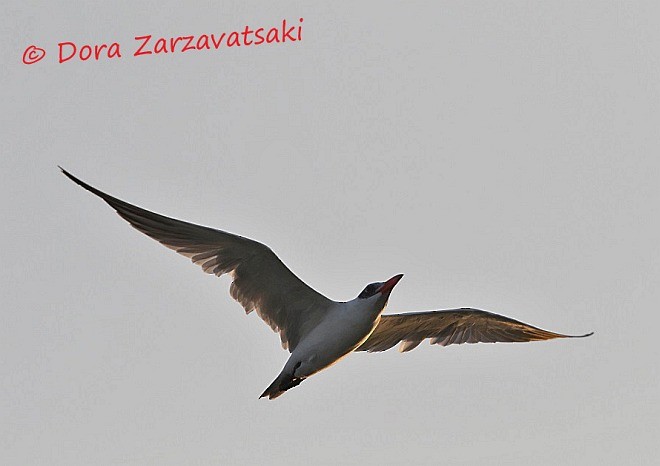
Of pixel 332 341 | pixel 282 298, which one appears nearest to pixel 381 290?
pixel 332 341

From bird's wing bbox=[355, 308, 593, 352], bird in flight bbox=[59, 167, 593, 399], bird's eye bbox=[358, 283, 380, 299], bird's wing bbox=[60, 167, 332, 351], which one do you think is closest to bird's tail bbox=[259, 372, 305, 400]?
bird in flight bbox=[59, 167, 593, 399]

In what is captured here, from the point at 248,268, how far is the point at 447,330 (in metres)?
3.26

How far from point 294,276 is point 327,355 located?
0.98 meters

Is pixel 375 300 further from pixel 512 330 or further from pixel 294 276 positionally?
pixel 512 330

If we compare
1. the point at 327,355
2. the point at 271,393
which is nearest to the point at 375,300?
the point at 327,355

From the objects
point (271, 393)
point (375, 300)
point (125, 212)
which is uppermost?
point (125, 212)

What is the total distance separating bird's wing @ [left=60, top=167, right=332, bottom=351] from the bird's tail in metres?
0.59

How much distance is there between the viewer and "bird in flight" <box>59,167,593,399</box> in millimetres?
12609

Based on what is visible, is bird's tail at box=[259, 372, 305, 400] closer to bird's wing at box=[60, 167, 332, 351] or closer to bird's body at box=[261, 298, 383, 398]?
bird's body at box=[261, 298, 383, 398]

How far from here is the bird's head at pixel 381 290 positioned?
42.5 ft

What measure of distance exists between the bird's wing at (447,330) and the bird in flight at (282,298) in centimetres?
13

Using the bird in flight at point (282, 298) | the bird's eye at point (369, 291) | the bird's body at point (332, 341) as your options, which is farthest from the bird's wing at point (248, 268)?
the bird's eye at point (369, 291)

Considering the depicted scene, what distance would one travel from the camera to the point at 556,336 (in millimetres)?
15312

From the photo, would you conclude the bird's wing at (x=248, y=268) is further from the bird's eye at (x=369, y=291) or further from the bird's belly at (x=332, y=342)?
the bird's eye at (x=369, y=291)
